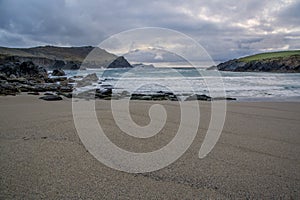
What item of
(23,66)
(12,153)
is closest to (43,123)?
(12,153)

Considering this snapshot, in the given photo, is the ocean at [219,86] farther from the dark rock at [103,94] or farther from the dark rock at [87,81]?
the dark rock at [103,94]

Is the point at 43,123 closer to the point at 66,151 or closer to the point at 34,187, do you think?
the point at 66,151

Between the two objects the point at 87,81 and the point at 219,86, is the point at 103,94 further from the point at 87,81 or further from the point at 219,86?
the point at 87,81

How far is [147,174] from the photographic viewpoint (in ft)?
7.94

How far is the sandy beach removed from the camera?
2098 millimetres

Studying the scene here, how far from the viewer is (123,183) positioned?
2.23 m

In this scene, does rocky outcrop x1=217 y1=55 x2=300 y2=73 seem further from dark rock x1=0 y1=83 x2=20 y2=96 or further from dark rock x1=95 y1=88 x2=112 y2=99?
dark rock x1=0 y1=83 x2=20 y2=96

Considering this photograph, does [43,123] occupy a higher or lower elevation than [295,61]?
lower

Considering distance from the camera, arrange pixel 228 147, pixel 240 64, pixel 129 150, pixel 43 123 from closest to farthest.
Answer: pixel 129 150
pixel 228 147
pixel 43 123
pixel 240 64

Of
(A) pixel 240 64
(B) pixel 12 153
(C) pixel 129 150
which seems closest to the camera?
(B) pixel 12 153

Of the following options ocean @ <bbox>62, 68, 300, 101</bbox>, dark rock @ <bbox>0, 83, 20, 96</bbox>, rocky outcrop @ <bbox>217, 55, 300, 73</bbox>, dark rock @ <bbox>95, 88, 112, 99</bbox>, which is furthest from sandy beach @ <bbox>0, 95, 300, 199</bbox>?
rocky outcrop @ <bbox>217, 55, 300, 73</bbox>

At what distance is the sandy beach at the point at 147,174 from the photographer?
6.88ft

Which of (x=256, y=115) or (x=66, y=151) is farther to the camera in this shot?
(x=256, y=115)

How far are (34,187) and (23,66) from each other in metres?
37.0
